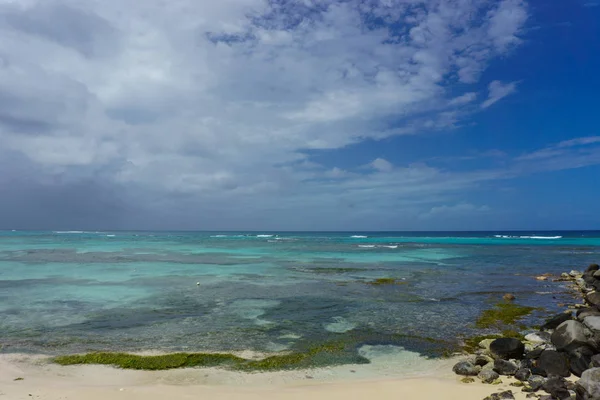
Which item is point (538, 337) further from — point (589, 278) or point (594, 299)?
point (589, 278)

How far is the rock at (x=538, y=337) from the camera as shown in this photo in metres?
10.5

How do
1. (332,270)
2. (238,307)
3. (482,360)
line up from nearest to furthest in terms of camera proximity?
(482,360)
(238,307)
(332,270)

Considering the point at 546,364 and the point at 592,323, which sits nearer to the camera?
the point at 546,364

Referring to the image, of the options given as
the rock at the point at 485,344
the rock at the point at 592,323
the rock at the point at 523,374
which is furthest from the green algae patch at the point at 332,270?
the rock at the point at 523,374

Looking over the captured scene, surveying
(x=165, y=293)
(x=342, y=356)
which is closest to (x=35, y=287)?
(x=165, y=293)

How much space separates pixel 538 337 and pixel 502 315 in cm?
372

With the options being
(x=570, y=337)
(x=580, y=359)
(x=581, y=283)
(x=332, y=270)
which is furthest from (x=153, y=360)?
(x=581, y=283)

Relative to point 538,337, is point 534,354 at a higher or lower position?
higher

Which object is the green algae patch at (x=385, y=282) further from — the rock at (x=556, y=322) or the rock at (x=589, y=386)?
the rock at (x=589, y=386)

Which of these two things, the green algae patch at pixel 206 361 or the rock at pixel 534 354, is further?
the green algae patch at pixel 206 361

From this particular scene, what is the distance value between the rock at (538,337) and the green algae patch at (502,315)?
6.05ft

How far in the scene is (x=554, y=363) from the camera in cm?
802

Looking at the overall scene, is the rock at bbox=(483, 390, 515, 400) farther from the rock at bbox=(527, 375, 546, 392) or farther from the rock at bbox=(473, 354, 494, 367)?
the rock at bbox=(473, 354, 494, 367)

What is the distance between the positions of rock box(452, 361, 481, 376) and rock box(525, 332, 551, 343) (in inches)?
120
